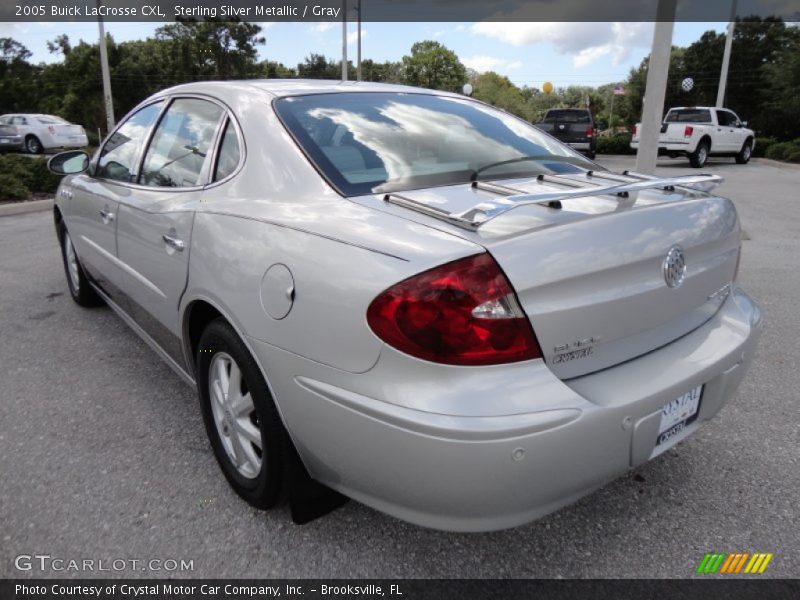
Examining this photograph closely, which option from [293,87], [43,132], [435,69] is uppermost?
[435,69]

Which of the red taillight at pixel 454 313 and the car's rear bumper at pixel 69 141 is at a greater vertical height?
the red taillight at pixel 454 313

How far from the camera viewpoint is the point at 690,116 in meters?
18.8

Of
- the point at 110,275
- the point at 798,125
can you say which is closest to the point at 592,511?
the point at 110,275

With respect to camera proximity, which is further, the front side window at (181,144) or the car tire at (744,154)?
the car tire at (744,154)

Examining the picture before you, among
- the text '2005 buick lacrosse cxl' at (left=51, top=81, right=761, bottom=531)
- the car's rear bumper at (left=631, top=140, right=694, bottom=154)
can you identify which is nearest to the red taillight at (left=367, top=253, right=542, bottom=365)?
the text '2005 buick lacrosse cxl' at (left=51, top=81, right=761, bottom=531)

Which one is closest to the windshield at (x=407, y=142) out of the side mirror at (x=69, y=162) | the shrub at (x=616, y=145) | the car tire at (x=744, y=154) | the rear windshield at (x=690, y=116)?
the side mirror at (x=69, y=162)

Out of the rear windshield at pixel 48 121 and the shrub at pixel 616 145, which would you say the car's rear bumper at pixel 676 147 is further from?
the rear windshield at pixel 48 121

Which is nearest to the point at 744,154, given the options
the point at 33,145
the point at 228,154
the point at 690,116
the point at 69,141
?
the point at 690,116

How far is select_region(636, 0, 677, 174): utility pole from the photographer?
6.35 meters

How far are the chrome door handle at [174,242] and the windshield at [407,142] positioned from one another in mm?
636

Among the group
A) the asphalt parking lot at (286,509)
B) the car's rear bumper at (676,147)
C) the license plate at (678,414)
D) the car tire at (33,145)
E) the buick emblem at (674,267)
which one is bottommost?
the asphalt parking lot at (286,509)

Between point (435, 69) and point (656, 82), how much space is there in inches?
2570

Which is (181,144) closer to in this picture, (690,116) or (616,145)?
(690,116)

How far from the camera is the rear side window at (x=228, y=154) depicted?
7.85 feet
